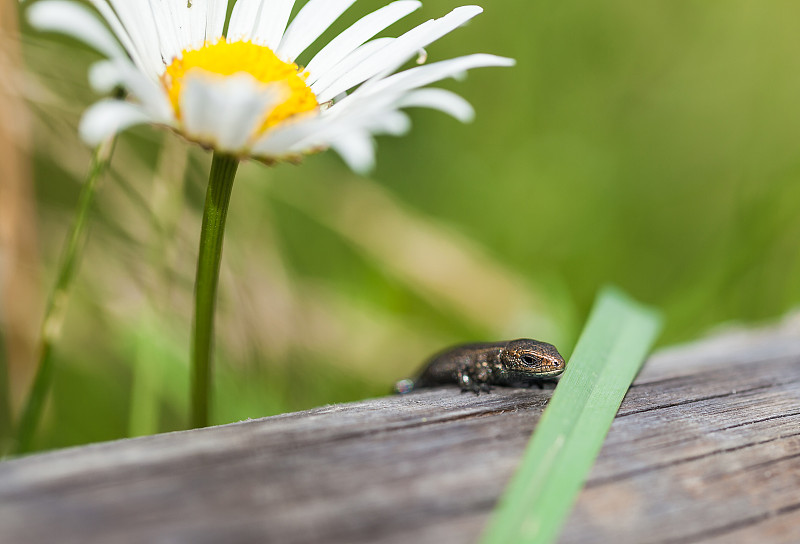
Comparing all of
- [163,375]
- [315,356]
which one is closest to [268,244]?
[315,356]

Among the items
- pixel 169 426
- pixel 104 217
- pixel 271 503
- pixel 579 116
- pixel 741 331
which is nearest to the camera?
pixel 271 503

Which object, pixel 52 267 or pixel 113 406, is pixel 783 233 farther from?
pixel 52 267

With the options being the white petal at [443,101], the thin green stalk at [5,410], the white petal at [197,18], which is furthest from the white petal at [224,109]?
the thin green stalk at [5,410]

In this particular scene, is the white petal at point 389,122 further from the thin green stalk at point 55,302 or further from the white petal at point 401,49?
the thin green stalk at point 55,302

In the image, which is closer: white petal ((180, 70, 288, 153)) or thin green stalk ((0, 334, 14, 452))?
white petal ((180, 70, 288, 153))

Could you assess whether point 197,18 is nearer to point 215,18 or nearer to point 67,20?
point 215,18

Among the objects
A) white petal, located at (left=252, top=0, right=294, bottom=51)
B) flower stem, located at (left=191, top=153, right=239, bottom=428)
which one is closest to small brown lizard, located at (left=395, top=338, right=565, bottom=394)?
flower stem, located at (left=191, top=153, right=239, bottom=428)

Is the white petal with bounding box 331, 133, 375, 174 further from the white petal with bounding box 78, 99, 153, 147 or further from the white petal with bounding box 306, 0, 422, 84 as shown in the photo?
the white petal with bounding box 306, 0, 422, 84

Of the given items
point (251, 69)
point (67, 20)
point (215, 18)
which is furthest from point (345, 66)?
point (67, 20)
